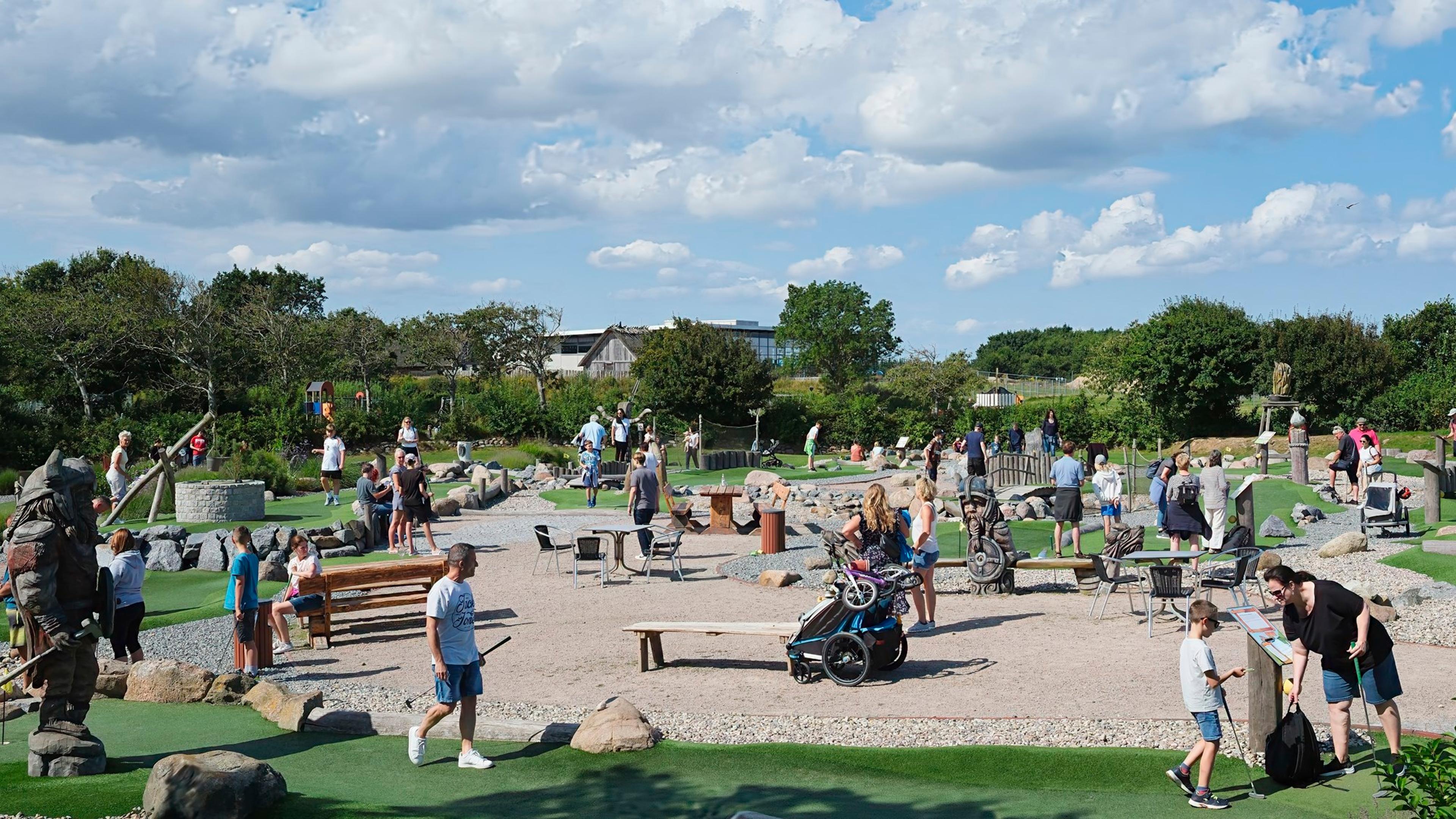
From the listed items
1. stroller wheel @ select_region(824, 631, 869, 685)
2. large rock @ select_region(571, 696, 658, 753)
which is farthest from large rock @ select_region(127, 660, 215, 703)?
stroller wheel @ select_region(824, 631, 869, 685)

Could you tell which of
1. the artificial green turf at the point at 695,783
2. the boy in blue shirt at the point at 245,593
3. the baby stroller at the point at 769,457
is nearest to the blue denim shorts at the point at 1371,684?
the artificial green turf at the point at 695,783

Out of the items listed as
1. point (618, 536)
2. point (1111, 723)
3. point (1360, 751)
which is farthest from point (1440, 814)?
point (618, 536)

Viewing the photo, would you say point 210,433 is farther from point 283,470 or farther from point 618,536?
point 618,536

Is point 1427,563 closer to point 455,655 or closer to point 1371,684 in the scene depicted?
point 1371,684

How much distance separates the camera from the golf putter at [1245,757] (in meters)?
6.64

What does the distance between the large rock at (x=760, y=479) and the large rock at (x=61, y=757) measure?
1995 cm

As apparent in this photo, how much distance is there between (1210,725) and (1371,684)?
1.12m

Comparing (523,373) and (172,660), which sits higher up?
(523,373)

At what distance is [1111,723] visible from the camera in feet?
26.5

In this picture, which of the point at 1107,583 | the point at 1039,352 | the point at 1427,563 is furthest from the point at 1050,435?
the point at 1039,352

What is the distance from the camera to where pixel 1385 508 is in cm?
1688

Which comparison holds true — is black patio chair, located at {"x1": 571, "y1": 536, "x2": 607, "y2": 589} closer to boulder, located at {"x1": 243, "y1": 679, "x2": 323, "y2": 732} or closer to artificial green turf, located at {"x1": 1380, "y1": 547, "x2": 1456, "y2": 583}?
boulder, located at {"x1": 243, "y1": 679, "x2": 323, "y2": 732}

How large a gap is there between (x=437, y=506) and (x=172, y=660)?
1331 cm

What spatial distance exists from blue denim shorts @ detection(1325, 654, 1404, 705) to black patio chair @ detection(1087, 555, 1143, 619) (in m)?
5.34
